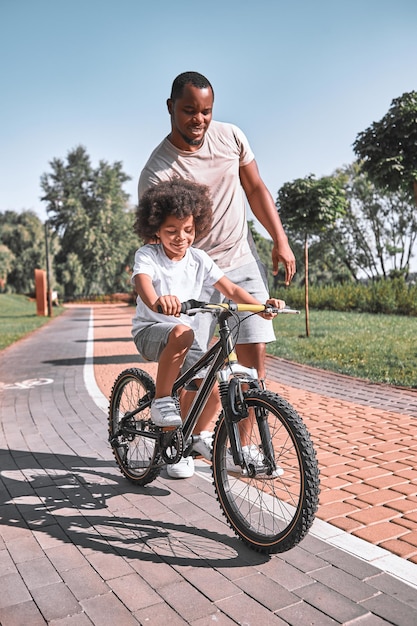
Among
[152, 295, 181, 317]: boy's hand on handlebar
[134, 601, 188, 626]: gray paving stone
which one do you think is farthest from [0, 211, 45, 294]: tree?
[134, 601, 188, 626]: gray paving stone

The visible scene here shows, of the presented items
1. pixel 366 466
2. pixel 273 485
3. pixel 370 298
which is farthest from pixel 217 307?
pixel 370 298

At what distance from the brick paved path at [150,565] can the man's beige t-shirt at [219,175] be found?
1467 mm

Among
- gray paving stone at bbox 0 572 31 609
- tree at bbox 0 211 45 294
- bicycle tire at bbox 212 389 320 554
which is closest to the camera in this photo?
gray paving stone at bbox 0 572 31 609

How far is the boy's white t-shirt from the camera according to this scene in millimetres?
3289

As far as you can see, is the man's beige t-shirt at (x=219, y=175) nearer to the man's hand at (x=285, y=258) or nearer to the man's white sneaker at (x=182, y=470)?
the man's hand at (x=285, y=258)

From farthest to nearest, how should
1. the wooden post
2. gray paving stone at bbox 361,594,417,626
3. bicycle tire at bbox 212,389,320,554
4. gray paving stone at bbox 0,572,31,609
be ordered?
the wooden post
bicycle tire at bbox 212,389,320,554
gray paving stone at bbox 0,572,31,609
gray paving stone at bbox 361,594,417,626

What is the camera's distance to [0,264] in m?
54.0

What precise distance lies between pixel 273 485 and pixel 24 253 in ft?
197

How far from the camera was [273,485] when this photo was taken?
10.7 feet

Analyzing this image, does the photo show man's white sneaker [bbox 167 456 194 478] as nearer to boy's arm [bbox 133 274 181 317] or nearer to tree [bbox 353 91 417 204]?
boy's arm [bbox 133 274 181 317]

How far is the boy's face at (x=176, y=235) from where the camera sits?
3.27 meters

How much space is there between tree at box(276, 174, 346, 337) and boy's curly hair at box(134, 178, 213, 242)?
1029cm

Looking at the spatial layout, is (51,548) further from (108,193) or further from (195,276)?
(108,193)

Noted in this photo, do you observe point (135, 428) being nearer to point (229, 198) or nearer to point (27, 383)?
point (229, 198)
